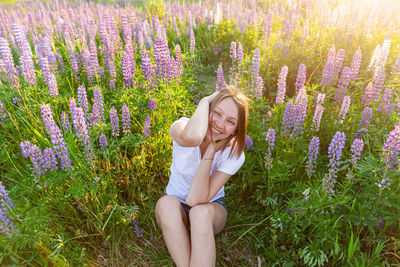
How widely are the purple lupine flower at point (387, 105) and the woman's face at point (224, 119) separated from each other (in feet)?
5.49

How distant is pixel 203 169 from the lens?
243 cm

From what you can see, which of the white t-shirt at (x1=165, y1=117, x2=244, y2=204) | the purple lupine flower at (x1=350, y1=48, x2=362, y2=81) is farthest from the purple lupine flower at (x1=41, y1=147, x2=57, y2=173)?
the purple lupine flower at (x1=350, y1=48, x2=362, y2=81)

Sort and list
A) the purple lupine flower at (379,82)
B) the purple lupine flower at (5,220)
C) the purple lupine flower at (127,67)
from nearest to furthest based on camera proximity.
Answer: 1. the purple lupine flower at (5,220)
2. the purple lupine flower at (379,82)
3. the purple lupine flower at (127,67)

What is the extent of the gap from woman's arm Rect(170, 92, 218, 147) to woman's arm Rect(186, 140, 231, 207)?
191mm

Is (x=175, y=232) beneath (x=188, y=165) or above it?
beneath

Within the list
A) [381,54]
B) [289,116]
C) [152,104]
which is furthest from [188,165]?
[381,54]

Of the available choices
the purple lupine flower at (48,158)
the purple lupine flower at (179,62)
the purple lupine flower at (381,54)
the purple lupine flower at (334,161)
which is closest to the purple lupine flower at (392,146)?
the purple lupine flower at (334,161)

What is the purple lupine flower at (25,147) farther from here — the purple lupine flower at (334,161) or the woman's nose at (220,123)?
the purple lupine flower at (334,161)

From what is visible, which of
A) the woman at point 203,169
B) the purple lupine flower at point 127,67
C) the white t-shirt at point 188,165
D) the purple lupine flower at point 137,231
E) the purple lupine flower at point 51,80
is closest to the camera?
the woman at point 203,169

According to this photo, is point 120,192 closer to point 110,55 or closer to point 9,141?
point 9,141

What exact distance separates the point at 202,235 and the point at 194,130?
0.90 metres

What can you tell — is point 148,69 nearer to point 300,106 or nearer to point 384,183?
point 300,106

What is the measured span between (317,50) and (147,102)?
303cm

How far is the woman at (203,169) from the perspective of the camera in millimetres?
2318
